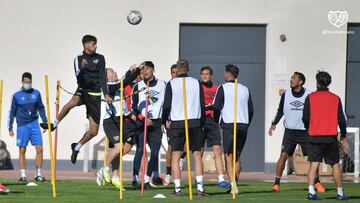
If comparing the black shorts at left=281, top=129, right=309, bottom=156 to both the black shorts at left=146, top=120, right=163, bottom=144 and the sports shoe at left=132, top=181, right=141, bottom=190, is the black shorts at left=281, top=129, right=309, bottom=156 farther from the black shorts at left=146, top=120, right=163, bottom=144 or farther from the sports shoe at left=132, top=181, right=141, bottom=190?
the sports shoe at left=132, top=181, right=141, bottom=190

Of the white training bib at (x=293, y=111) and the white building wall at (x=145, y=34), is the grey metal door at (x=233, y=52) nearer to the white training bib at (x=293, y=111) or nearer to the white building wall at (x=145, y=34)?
the white building wall at (x=145, y=34)

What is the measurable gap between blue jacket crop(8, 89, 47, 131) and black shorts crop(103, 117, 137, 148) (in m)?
3.47

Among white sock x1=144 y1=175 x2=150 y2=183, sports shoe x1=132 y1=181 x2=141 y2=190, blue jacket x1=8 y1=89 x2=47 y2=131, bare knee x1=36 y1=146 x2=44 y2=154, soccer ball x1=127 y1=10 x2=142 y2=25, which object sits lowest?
sports shoe x1=132 y1=181 x2=141 y2=190

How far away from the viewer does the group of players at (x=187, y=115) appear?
16.2 m

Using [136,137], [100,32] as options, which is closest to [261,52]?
[100,32]

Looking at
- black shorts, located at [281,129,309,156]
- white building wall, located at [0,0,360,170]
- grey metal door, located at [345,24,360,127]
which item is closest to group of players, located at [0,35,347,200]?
black shorts, located at [281,129,309,156]

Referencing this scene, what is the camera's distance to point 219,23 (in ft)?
83.3

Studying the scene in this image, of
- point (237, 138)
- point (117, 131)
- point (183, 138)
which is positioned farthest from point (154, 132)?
point (183, 138)

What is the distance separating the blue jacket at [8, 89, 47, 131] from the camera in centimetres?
2136

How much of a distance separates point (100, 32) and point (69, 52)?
93cm

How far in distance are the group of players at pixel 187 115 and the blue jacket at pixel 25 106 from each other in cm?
326

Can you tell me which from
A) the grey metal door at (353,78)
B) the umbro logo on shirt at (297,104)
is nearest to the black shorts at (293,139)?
the umbro logo on shirt at (297,104)

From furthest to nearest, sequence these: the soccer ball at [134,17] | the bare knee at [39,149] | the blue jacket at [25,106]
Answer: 1. the soccer ball at [134,17]
2. the blue jacket at [25,106]
3. the bare knee at [39,149]

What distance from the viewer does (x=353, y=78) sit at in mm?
25766
